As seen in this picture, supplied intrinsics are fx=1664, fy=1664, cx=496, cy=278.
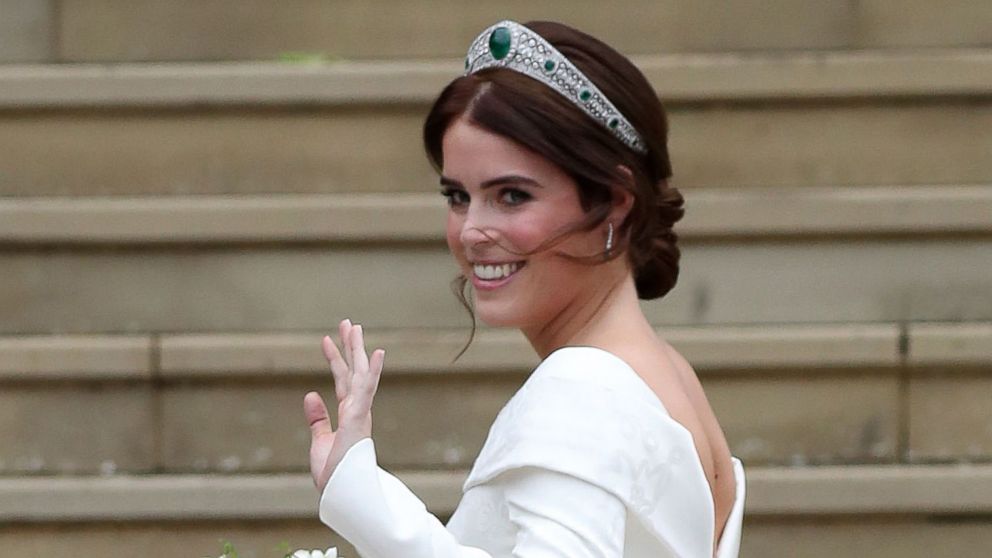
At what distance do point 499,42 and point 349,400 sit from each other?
672 millimetres

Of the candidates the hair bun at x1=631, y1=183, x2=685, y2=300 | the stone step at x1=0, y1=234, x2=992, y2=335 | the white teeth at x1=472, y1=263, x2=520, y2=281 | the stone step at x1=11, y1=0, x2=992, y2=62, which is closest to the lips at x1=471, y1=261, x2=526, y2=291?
the white teeth at x1=472, y1=263, x2=520, y2=281

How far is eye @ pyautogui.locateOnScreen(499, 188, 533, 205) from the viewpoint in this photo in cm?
273

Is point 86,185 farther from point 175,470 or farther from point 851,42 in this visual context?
point 851,42

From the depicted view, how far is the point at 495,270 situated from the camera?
2814 millimetres

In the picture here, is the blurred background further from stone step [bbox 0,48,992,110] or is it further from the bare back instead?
the bare back

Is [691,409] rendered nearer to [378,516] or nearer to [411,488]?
[378,516]

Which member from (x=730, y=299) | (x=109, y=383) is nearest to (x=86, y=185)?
(x=109, y=383)

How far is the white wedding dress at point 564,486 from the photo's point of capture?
97.4 inches

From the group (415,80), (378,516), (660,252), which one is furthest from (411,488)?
(378,516)

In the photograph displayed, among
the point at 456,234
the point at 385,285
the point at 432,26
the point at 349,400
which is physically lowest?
the point at 385,285

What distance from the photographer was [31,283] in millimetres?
5895

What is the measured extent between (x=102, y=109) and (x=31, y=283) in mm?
667

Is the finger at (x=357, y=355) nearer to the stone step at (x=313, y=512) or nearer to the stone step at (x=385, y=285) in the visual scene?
the stone step at (x=313, y=512)

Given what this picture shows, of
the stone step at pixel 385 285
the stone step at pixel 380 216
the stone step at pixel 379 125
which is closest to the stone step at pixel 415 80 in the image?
the stone step at pixel 379 125
